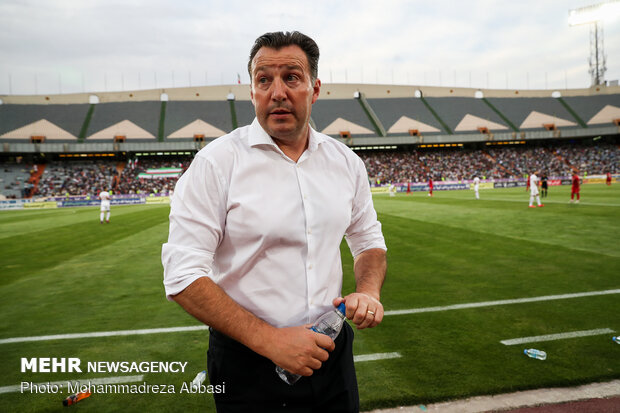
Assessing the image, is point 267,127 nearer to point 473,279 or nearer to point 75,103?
point 473,279

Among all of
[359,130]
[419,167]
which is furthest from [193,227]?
[359,130]

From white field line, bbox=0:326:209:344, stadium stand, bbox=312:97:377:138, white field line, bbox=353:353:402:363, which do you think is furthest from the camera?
stadium stand, bbox=312:97:377:138

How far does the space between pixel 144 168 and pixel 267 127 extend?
5731 cm

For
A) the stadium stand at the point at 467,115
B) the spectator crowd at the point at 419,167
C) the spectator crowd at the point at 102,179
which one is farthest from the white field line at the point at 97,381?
the stadium stand at the point at 467,115

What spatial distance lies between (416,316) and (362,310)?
4.03 m

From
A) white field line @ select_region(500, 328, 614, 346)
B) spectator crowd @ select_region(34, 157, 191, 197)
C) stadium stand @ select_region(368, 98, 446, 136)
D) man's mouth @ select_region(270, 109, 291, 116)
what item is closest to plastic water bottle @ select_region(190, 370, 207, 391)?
man's mouth @ select_region(270, 109, 291, 116)

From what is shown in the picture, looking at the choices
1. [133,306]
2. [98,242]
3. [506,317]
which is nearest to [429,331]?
[506,317]

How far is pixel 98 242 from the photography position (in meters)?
13.1

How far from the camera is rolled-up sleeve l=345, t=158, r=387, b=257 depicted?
2117mm

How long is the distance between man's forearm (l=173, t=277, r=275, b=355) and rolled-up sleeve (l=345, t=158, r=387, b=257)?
2.75 feet

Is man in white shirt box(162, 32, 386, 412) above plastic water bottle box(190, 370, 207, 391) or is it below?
above

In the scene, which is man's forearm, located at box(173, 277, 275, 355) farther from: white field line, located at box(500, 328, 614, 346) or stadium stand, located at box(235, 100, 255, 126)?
stadium stand, located at box(235, 100, 255, 126)

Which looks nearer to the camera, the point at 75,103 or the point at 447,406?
the point at 447,406

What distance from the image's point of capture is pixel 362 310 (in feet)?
5.46
